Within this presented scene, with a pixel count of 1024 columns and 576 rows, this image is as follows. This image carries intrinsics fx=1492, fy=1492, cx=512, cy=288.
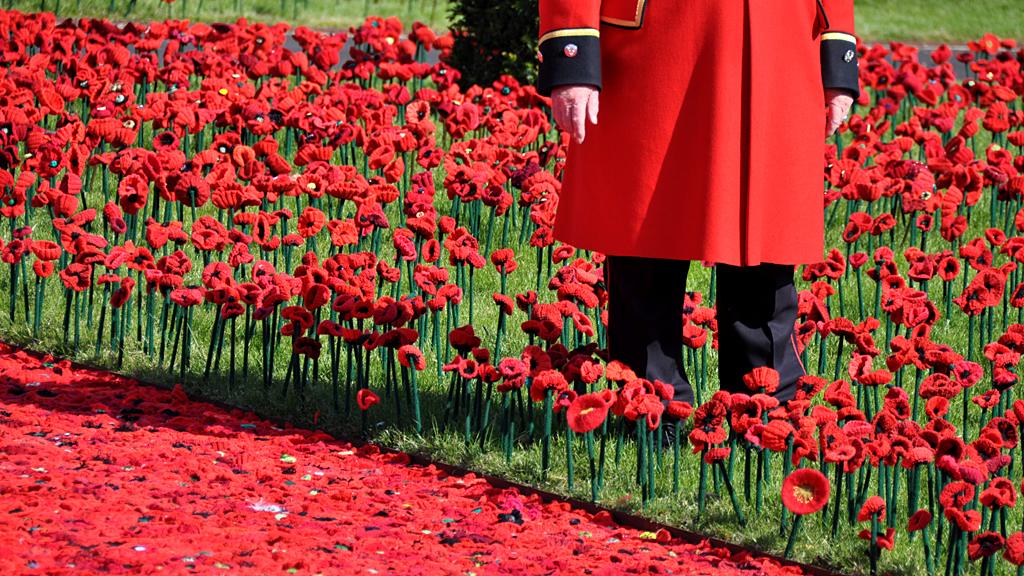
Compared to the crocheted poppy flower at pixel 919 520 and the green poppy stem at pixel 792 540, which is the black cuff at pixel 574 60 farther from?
the crocheted poppy flower at pixel 919 520

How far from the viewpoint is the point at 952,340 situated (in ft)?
18.8

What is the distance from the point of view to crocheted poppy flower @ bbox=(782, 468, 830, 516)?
11.7ft

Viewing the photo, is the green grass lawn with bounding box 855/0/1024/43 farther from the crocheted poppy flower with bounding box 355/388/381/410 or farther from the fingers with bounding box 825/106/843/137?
the crocheted poppy flower with bounding box 355/388/381/410

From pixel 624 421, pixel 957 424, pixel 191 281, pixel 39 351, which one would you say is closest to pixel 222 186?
pixel 191 281

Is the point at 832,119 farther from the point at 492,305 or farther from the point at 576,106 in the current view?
the point at 492,305

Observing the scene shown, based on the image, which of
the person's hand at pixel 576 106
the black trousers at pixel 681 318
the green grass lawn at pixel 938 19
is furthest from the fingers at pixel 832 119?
the green grass lawn at pixel 938 19

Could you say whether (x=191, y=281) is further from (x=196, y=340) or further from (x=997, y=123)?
(x=997, y=123)

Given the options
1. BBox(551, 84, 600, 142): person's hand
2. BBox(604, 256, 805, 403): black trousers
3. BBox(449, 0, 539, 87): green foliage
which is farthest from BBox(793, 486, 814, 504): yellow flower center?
BBox(449, 0, 539, 87): green foliage

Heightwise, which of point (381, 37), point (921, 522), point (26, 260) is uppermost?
point (381, 37)

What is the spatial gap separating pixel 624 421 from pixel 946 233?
211 centimetres

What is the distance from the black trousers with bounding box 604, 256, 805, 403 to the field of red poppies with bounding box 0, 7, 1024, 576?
122 millimetres

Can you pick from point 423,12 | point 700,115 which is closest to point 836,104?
point 700,115

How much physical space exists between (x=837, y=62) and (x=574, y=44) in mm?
821

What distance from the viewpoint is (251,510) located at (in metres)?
3.86
